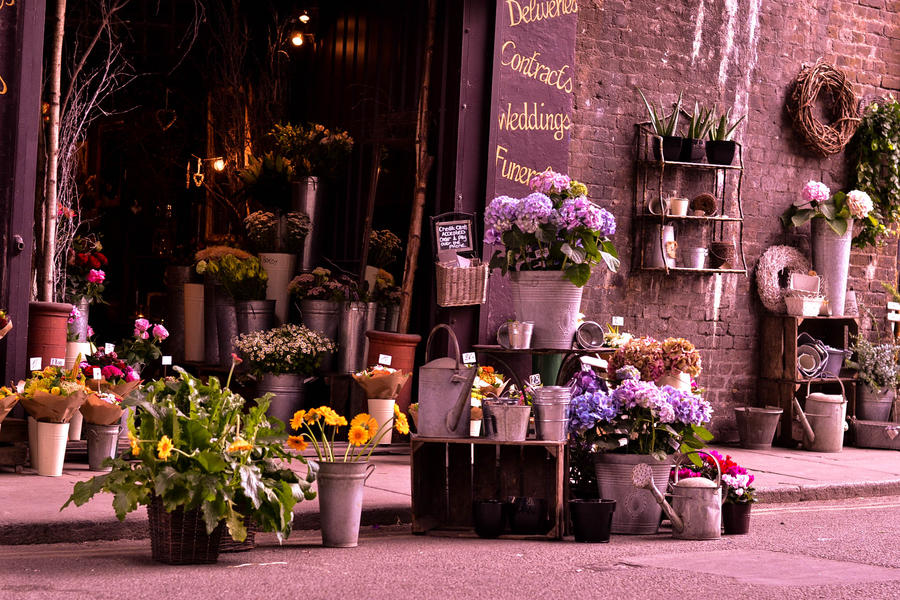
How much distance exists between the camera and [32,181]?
811 centimetres

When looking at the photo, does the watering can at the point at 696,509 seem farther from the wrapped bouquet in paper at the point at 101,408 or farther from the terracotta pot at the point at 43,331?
the terracotta pot at the point at 43,331

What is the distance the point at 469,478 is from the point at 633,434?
3.25 feet

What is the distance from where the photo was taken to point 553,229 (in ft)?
24.3

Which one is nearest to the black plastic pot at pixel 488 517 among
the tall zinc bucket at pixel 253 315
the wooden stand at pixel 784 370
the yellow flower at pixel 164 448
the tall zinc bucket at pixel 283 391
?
the yellow flower at pixel 164 448

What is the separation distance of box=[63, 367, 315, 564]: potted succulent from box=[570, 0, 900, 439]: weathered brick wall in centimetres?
562

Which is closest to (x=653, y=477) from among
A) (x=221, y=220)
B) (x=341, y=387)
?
(x=341, y=387)

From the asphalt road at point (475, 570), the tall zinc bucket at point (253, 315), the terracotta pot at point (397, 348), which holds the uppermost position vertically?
the tall zinc bucket at point (253, 315)

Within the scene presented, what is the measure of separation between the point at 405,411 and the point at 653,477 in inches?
122

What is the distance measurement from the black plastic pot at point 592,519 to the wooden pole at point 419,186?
3554mm

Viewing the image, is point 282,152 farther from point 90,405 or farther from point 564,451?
point 564,451

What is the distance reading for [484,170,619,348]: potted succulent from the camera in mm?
7348

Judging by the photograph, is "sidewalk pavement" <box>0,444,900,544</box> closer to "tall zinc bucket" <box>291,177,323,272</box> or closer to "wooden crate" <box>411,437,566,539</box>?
"wooden crate" <box>411,437,566,539</box>

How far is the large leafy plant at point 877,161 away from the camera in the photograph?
12.4 meters

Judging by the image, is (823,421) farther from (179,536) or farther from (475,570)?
(179,536)
